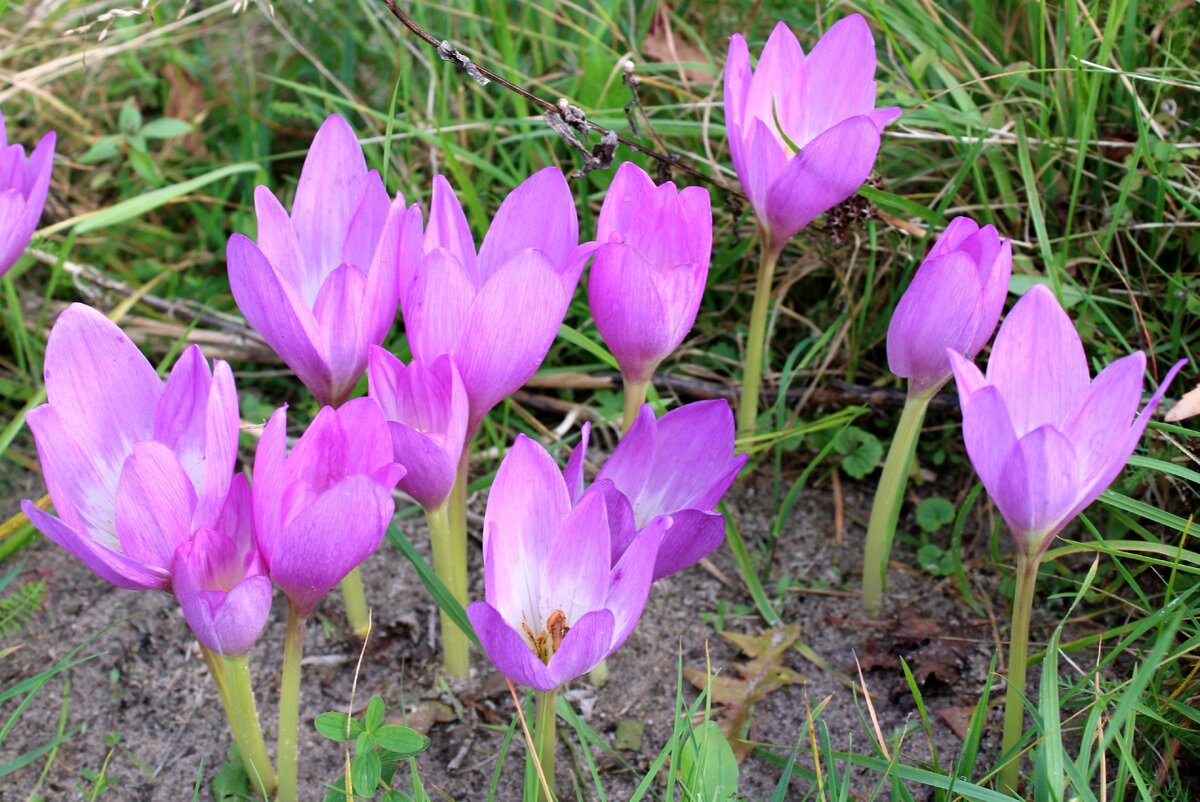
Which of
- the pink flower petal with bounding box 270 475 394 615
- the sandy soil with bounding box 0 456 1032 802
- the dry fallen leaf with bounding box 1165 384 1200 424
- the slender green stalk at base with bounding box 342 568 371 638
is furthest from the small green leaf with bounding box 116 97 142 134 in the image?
the dry fallen leaf with bounding box 1165 384 1200 424

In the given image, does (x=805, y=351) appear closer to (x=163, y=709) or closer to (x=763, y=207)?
(x=763, y=207)

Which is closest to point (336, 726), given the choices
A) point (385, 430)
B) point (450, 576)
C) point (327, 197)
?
point (450, 576)

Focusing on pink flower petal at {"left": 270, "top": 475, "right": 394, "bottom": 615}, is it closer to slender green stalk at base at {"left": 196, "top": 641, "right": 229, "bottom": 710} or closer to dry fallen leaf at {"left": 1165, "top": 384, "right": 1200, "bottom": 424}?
slender green stalk at base at {"left": 196, "top": 641, "right": 229, "bottom": 710}

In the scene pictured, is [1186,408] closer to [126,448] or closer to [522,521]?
[522,521]

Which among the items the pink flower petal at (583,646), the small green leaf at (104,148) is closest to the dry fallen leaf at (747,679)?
the pink flower petal at (583,646)

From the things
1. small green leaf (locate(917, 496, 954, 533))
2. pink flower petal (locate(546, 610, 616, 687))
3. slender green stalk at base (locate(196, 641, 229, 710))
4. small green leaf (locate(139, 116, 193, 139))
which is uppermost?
small green leaf (locate(139, 116, 193, 139))

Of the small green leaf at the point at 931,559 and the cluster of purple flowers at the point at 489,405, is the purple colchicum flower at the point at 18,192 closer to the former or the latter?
A: the cluster of purple flowers at the point at 489,405
